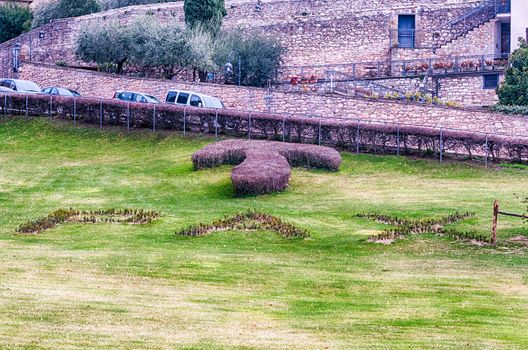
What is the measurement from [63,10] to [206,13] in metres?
14.4

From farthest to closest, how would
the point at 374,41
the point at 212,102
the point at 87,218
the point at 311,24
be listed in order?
the point at 311,24 < the point at 374,41 < the point at 212,102 < the point at 87,218

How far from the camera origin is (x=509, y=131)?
1945 inches

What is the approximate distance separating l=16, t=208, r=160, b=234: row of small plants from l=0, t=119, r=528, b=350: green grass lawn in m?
0.42

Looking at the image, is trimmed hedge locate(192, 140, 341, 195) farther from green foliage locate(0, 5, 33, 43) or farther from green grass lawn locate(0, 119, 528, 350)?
green foliage locate(0, 5, 33, 43)

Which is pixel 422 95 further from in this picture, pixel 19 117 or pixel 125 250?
pixel 125 250

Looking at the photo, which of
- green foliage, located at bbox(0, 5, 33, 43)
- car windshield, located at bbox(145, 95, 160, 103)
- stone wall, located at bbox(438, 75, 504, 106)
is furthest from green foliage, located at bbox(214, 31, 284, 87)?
green foliage, located at bbox(0, 5, 33, 43)

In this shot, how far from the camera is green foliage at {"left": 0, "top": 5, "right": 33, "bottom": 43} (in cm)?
7456

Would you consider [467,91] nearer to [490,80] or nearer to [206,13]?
[490,80]

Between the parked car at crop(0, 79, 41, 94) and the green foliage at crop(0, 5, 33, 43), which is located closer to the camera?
the parked car at crop(0, 79, 41, 94)

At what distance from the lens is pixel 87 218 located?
35406mm

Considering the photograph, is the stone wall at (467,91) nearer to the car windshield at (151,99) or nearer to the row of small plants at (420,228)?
the car windshield at (151,99)

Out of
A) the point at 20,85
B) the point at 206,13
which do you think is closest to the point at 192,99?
the point at 20,85

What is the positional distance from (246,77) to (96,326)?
132 ft

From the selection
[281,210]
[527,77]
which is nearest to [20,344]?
[281,210]
